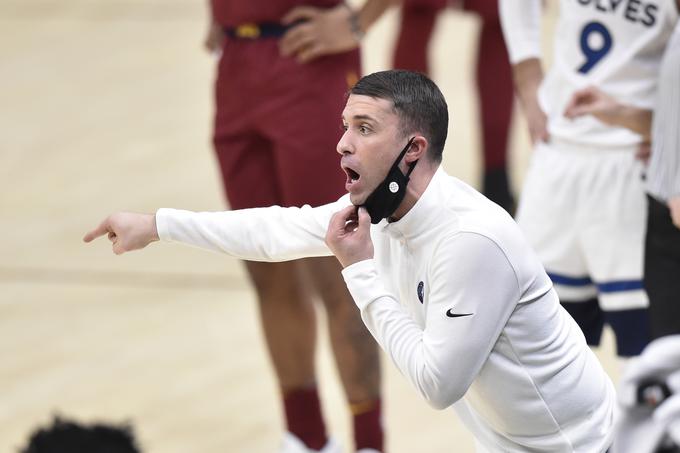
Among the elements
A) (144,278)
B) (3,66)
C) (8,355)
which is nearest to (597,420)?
(8,355)

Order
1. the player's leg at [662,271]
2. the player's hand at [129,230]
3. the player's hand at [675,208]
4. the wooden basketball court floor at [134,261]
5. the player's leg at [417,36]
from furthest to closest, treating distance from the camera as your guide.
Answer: the player's leg at [417,36], the wooden basketball court floor at [134,261], the player's leg at [662,271], the player's hand at [675,208], the player's hand at [129,230]

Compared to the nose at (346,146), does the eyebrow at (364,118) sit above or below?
above

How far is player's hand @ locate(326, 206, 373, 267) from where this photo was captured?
93.7 inches

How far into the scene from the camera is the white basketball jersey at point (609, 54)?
3.27 meters

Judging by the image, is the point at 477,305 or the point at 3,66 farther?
the point at 3,66

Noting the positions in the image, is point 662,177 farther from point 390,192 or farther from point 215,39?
point 215,39

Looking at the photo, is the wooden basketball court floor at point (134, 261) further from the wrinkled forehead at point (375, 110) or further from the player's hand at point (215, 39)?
the wrinkled forehead at point (375, 110)

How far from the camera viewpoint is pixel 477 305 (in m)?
2.32

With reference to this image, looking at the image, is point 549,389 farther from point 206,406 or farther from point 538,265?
point 206,406

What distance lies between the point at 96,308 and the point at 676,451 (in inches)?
146

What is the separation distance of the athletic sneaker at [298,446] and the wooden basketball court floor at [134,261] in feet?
0.75

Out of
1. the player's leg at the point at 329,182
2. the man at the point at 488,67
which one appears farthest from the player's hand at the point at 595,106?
the man at the point at 488,67

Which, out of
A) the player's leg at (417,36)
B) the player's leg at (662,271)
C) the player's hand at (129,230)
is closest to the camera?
the player's hand at (129,230)

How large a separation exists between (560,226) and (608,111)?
37 centimetres
